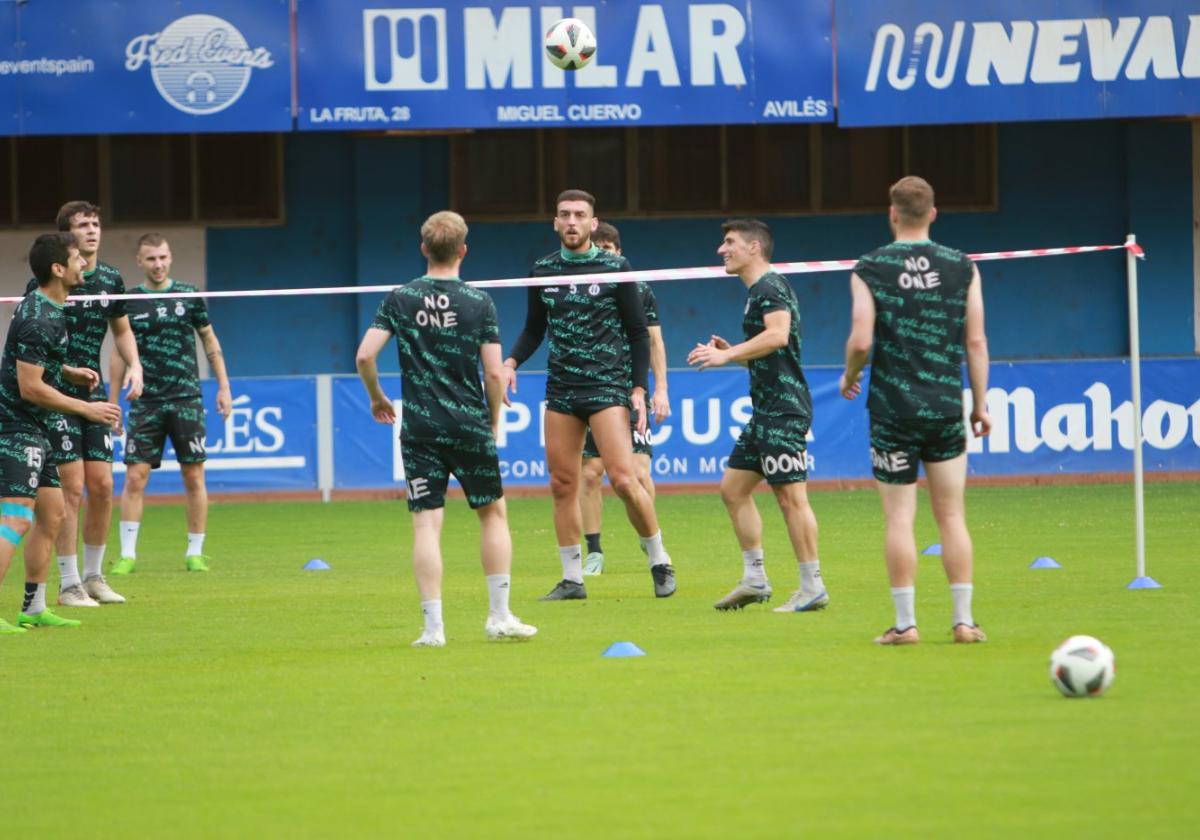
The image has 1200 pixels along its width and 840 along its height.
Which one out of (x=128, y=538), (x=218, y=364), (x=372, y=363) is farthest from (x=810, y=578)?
(x=128, y=538)

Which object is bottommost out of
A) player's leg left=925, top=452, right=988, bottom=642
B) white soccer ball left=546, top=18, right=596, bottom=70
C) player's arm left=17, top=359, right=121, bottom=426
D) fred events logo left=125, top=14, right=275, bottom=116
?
player's leg left=925, top=452, right=988, bottom=642

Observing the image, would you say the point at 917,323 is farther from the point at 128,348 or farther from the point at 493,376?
the point at 128,348

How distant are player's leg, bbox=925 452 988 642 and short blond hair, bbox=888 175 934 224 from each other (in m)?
1.13

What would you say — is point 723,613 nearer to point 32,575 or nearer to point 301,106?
point 32,575

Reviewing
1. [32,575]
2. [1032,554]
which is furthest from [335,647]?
[1032,554]

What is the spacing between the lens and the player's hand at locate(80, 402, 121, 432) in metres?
10.8

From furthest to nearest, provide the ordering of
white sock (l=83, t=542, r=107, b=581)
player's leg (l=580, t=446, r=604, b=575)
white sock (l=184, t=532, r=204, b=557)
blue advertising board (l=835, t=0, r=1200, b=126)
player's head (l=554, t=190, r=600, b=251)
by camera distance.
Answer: blue advertising board (l=835, t=0, r=1200, b=126), white sock (l=184, t=532, r=204, b=557), player's leg (l=580, t=446, r=604, b=575), white sock (l=83, t=542, r=107, b=581), player's head (l=554, t=190, r=600, b=251)

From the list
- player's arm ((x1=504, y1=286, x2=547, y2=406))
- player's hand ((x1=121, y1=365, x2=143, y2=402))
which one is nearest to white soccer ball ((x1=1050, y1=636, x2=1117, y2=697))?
player's arm ((x1=504, y1=286, x2=547, y2=406))

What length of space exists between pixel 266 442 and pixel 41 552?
10.9m

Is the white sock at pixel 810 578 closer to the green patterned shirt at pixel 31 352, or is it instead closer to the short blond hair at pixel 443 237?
the short blond hair at pixel 443 237

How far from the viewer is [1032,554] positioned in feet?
47.5

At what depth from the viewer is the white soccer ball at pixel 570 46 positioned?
64.2 feet

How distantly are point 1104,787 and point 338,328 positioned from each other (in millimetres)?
21265

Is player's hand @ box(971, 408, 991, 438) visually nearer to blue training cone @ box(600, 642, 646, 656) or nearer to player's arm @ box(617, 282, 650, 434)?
blue training cone @ box(600, 642, 646, 656)
